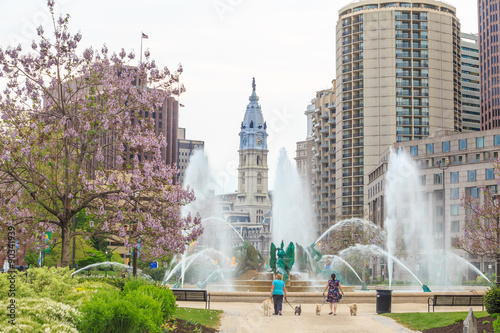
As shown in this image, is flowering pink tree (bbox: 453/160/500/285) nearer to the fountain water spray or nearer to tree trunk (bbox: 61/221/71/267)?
tree trunk (bbox: 61/221/71/267)

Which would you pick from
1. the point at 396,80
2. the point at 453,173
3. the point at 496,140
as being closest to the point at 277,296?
the point at 496,140

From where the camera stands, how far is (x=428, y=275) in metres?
82.8

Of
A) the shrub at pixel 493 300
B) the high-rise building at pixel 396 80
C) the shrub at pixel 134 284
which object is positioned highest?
the high-rise building at pixel 396 80

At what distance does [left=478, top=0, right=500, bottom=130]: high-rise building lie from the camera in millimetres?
147375

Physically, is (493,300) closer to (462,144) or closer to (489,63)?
(462,144)

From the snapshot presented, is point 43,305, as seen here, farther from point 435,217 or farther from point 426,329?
point 435,217

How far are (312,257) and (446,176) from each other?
53.8 meters

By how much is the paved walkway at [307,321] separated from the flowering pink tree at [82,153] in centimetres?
342

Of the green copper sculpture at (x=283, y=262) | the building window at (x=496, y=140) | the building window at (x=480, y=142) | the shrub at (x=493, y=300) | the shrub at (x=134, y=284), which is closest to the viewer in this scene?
the shrub at (x=134, y=284)

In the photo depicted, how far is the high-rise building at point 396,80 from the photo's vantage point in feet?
409

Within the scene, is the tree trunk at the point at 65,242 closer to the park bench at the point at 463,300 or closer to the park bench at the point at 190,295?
the park bench at the point at 190,295

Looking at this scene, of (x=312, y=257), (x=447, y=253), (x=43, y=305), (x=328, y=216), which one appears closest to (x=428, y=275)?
(x=447, y=253)

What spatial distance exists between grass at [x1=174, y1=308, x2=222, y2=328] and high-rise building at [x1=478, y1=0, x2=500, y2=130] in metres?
133

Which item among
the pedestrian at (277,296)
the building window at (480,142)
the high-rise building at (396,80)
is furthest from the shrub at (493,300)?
the high-rise building at (396,80)
